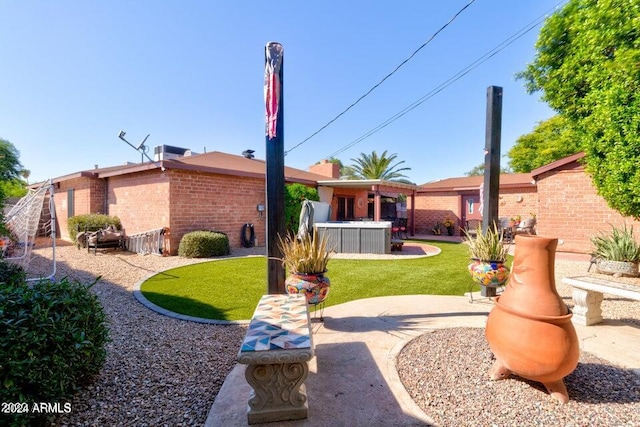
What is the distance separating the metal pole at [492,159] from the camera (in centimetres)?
472

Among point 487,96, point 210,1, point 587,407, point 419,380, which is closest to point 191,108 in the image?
point 210,1

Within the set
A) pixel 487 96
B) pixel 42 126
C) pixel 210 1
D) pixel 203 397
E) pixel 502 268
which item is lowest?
pixel 203 397

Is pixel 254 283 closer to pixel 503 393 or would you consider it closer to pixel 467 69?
pixel 503 393

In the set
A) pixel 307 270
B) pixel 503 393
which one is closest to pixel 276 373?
pixel 307 270

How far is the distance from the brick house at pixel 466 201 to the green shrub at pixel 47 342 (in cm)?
1676

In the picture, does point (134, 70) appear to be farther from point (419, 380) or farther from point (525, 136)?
point (525, 136)

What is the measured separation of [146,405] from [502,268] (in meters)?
4.49

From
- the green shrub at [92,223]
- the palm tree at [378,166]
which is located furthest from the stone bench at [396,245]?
the palm tree at [378,166]

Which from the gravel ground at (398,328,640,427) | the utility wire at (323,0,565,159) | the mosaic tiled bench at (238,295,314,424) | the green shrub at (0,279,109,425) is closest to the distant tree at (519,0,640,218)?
the utility wire at (323,0,565,159)

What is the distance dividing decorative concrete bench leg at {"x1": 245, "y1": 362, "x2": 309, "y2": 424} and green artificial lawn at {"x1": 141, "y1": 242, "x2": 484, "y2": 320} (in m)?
2.28

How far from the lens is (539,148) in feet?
80.2

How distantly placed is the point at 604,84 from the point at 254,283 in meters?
7.81

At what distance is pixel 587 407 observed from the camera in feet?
6.97

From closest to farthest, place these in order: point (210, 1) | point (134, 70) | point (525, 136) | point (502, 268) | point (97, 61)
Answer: point (502, 268), point (210, 1), point (97, 61), point (134, 70), point (525, 136)
